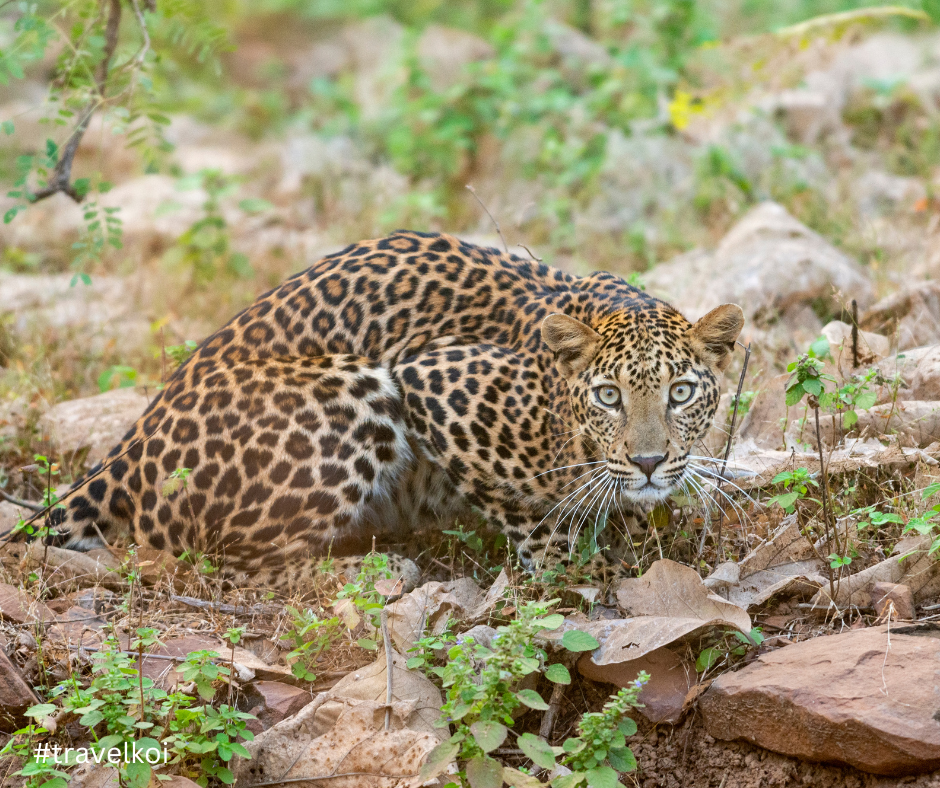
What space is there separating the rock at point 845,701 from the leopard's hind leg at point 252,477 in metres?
2.38

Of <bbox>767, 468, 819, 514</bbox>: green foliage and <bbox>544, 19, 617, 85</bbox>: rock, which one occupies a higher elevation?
<bbox>544, 19, 617, 85</bbox>: rock

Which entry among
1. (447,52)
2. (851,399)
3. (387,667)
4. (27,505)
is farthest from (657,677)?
(447,52)

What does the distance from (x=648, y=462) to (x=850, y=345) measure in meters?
2.05

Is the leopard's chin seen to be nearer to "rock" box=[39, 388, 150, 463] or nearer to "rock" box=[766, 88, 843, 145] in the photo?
"rock" box=[39, 388, 150, 463]

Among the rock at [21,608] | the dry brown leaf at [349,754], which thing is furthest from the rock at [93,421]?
the dry brown leaf at [349,754]

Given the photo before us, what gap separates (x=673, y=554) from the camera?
5387 millimetres

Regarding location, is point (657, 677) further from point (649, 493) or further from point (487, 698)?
point (649, 493)

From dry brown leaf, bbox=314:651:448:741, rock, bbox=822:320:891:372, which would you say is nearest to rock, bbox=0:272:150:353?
dry brown leaf, bbox=314:651:448:741

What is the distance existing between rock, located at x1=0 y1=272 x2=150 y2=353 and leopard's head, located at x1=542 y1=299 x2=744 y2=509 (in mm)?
4520

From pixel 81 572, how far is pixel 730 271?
5.44 meters

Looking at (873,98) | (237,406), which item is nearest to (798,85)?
(873,98)

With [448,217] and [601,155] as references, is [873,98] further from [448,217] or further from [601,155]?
[448,217]

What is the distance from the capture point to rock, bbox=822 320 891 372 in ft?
19.9

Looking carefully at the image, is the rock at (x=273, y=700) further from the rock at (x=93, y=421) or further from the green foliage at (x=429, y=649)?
the rock at (x=93, y=421)
